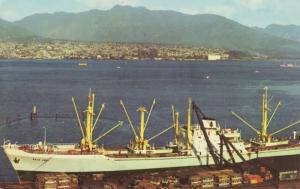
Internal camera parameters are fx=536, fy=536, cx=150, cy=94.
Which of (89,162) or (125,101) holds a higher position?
(89,162)

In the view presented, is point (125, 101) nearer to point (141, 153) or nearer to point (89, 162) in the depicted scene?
point (141, 153)

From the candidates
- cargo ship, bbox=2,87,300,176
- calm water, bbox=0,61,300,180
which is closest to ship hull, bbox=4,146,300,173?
cargo ship, bbox=2,87,300,176

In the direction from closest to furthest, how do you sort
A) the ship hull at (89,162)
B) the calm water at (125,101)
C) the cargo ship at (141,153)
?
1. the ship hull at (89,162)
2. the cargo ship at (141,153)
3. the calm water at (125,101)

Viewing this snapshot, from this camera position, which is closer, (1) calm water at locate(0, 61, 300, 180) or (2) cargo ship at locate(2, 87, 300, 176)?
(2) cargo ship at locate(2, 87, 300, 176)

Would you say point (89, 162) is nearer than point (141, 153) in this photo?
Yes

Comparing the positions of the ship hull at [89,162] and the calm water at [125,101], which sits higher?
the ship hull at [89,162]

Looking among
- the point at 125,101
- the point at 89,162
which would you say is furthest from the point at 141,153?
the point at 125,101

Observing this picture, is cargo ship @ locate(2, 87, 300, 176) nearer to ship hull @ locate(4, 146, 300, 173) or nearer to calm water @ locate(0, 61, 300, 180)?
ship hull @ locate(4, 146, 300, 173)

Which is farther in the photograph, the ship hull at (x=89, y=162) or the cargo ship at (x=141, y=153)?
the cargo ship at (x=141, y=153)

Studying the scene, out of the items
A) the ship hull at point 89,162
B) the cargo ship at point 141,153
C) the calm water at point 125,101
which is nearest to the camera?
the ship hull at point 89,162

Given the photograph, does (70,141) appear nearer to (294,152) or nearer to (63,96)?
(294,152)

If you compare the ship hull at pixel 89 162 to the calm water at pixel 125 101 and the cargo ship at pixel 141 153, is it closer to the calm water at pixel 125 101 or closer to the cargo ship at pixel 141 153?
the cargo ship at pixel 141 153

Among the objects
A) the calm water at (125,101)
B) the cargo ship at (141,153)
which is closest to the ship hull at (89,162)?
the cargo ship at (141,153)

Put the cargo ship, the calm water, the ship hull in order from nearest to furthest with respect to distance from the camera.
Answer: the ship hull, the cargo ship, the calm water
